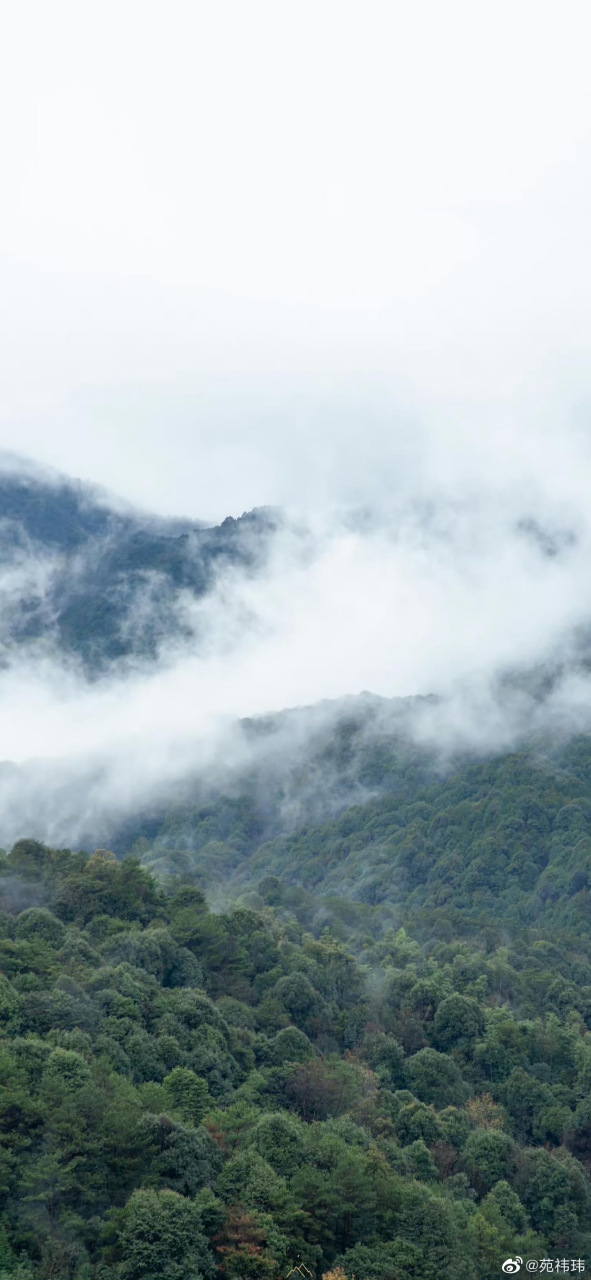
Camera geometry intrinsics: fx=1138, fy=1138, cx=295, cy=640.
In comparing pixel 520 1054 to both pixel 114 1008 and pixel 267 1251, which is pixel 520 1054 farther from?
pixel 267 1251

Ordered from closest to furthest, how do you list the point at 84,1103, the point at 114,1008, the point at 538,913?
the point at 84,1103
the point at 114,1008
the point at 538,913

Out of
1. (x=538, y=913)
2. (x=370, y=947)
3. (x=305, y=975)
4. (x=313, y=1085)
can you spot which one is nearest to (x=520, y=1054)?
(x=305, y=975)

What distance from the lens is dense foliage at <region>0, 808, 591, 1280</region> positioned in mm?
47469

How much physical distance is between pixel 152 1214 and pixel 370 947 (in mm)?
73324

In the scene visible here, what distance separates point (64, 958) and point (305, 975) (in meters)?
21.9

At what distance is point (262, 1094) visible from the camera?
220ft

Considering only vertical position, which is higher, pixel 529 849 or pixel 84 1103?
pixel 529 849

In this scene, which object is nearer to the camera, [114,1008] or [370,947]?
[114,1008]

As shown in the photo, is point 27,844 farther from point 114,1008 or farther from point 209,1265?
point 209,1265

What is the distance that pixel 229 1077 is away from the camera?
66.8 metres

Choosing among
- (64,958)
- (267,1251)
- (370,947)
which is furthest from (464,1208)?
(370,947)

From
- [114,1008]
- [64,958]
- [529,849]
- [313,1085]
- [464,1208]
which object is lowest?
[464,1208]

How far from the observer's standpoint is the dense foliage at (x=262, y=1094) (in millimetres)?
47469

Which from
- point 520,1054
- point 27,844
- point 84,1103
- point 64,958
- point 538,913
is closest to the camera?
point 84,1103
